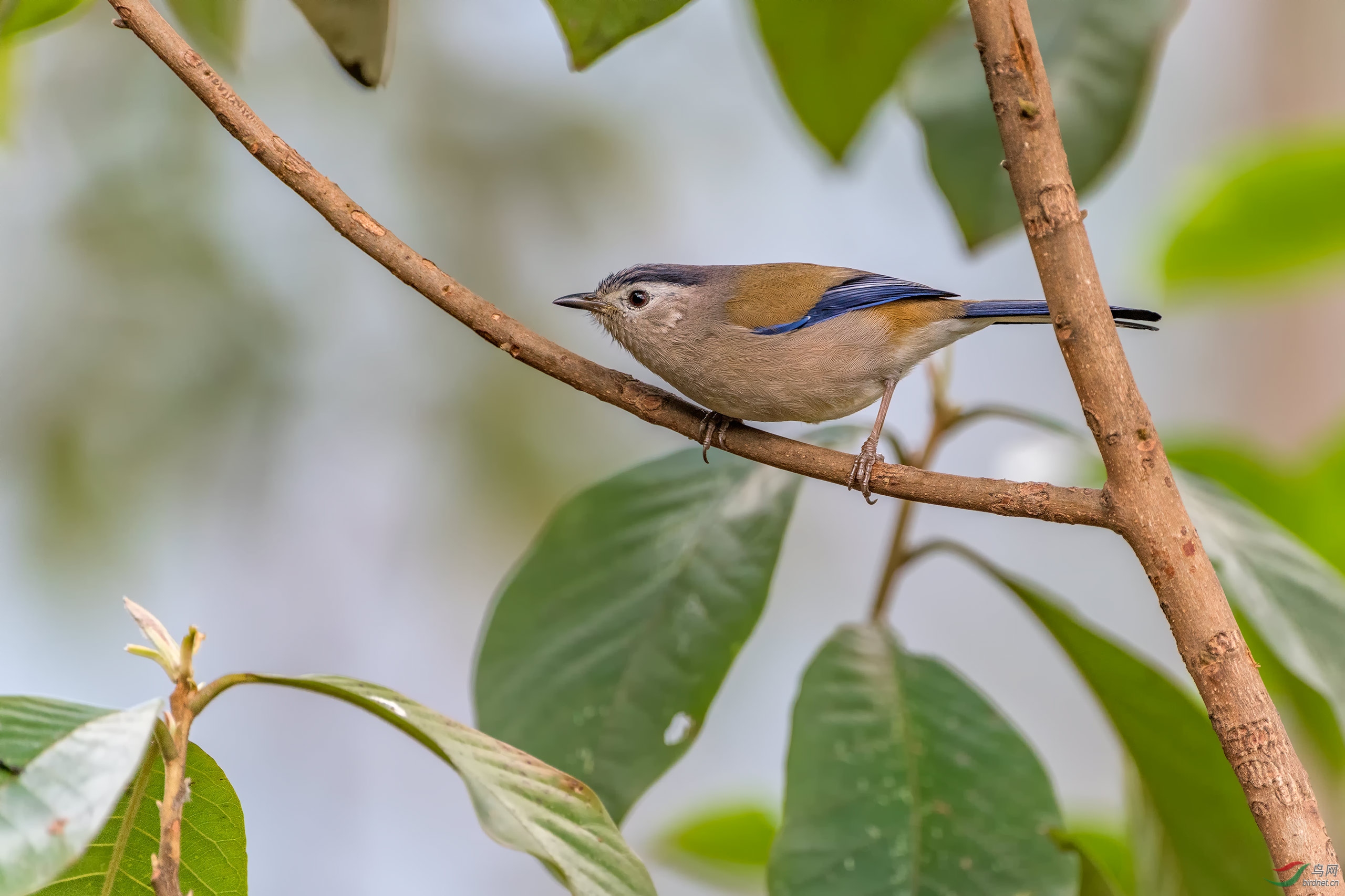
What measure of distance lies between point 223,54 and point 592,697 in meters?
1.18

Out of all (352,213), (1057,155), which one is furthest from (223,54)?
(1057,155)

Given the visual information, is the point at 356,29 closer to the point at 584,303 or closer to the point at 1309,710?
the point at 584,303

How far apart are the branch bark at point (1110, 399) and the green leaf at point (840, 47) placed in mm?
755

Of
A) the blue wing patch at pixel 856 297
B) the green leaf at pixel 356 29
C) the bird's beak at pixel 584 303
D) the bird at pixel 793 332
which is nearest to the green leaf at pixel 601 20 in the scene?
the green leaf at pixel 356 29

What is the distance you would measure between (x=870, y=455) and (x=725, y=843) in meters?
1.16

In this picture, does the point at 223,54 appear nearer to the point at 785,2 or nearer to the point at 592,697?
the point at 785,2

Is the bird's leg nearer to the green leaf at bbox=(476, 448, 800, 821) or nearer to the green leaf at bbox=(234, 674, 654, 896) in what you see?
the green leaf at bbox=(476, 448, 800, 821)

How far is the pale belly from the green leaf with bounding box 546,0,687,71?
62 centimetres

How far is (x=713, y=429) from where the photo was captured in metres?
1.54

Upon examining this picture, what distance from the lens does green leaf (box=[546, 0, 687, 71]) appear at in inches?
49.8

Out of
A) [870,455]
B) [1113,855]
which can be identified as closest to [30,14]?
[870,455]

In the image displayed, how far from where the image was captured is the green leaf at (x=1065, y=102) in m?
1.61

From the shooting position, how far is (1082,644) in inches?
64.1

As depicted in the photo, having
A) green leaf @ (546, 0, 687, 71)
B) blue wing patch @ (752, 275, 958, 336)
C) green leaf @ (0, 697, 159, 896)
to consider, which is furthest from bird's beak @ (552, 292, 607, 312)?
green leaf @ (0, 697, 159, 896)
